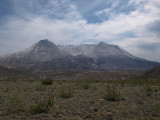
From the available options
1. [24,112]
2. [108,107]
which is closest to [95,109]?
[108,107]

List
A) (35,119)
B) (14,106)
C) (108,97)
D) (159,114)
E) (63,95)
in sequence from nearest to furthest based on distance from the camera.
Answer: (35,119)
(159,114)
(14,106)
(108,97)
(63,95)

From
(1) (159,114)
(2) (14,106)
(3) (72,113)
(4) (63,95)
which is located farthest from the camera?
(4) (63,95)

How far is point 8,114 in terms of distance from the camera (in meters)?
5.45

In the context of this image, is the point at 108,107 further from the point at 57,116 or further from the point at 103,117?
the point at 57,116

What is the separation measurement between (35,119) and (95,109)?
212cm

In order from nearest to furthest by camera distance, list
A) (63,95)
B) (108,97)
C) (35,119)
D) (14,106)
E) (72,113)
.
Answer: (35,119), (72,113), (14,106), (108,97), (63,95)

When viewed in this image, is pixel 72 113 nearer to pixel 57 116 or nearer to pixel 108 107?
pixel 57 116

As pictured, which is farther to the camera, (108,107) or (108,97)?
(108,97)

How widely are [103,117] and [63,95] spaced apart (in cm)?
377

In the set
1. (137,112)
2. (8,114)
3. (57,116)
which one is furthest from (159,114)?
(8,114)

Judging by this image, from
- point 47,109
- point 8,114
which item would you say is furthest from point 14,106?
point 47,109

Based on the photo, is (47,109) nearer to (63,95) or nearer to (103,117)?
(103,117)

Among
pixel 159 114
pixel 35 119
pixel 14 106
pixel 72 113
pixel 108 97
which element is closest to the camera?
pixel 35 119

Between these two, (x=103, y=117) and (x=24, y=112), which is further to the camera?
(x=24, y=112)
